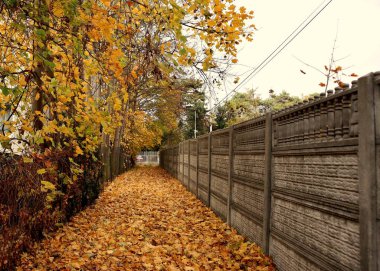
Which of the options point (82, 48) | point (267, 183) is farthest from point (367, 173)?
point (82, 48)

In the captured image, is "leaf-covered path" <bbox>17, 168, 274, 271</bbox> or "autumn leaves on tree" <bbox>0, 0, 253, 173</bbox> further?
"leaf-covered path" <bbox>17, 168, 274, 271</bbox>

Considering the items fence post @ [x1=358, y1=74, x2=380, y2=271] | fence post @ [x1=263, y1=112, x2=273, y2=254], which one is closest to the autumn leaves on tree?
fence post @ [x1=263, y1=112, x2=273, y2=254]

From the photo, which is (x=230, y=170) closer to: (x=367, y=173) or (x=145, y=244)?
(x=145, y=244)

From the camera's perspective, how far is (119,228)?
7469 millimetres

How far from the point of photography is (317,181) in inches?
137

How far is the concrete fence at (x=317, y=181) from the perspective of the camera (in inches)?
100

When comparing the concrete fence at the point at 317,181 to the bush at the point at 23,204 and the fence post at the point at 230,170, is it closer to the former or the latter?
the fence post at the point at 230,170

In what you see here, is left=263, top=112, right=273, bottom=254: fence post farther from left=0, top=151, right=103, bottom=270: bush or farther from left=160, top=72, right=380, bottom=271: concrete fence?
left=0, top=151, right=103, bottom=270: bush

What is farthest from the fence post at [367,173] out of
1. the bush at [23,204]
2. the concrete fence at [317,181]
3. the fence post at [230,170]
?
the fence post at [230,170]

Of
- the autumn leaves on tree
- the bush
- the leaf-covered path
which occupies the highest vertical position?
the autumn leaves on tree

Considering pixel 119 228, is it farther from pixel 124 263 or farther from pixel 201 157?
pixel 201 157

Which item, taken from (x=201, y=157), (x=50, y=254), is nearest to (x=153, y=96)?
(x=201, y=157)

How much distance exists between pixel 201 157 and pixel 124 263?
252 inches

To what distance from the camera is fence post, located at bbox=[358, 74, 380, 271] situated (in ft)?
8.13
